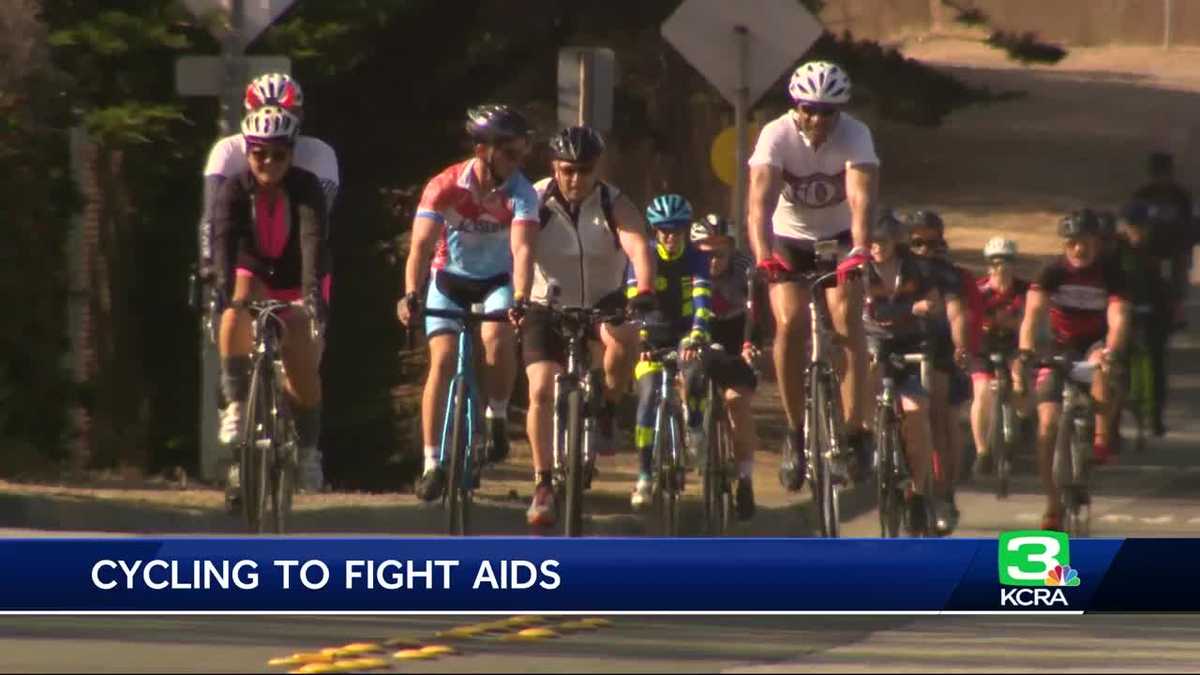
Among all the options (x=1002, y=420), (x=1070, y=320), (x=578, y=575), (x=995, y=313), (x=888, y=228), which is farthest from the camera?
(x=1002, y=420)

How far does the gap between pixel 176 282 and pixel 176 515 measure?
383 centimetres

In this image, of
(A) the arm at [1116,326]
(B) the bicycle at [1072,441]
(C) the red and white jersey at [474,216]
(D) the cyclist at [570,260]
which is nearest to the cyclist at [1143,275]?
(A) the arm at [1116,326]

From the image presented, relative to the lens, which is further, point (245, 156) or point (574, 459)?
point (574, 459)

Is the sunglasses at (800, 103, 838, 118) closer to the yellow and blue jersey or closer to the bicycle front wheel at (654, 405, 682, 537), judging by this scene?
the yellow and blue jersey

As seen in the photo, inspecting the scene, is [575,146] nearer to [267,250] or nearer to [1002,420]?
[267,250]

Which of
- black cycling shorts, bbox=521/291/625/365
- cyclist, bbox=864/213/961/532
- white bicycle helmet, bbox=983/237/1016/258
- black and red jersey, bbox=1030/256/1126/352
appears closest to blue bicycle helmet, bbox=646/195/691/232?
cyclist, bbox=864/213/961/532

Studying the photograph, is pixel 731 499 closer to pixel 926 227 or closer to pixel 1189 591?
pixel 926 227

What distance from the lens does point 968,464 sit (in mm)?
18469

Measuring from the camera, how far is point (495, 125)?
14.7 m

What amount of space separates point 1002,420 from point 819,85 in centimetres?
260

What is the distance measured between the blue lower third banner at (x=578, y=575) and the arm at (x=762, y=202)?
249cm

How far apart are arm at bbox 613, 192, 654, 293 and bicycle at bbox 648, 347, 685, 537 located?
2.49 ft

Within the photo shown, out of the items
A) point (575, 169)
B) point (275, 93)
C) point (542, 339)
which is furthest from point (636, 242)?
point (275, 93)

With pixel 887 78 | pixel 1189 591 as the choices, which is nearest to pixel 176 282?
pixel 887 78
